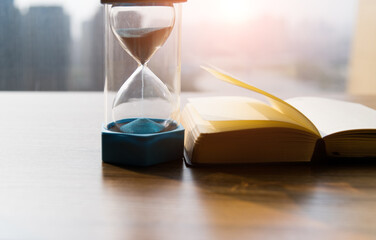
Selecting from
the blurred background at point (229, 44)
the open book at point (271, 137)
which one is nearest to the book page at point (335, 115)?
the open book at point (271, 137)

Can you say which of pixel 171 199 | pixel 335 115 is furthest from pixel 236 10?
pixel 171 199

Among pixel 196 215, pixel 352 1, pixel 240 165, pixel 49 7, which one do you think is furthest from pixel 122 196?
pixel 352 1

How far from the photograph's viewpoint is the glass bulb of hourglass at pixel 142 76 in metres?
0.71

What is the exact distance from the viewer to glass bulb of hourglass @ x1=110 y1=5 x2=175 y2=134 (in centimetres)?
71

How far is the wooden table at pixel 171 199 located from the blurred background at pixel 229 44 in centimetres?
261

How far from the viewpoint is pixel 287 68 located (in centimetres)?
357

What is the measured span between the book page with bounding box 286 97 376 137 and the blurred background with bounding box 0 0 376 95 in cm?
235

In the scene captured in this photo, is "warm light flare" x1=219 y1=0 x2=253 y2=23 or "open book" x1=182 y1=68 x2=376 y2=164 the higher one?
"warm light flare" x1=219 y1=0 x2=253 y2=23

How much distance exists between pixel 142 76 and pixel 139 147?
0.12 m

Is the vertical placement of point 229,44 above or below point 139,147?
above

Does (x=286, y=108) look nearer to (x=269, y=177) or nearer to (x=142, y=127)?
(x=269, y=177)

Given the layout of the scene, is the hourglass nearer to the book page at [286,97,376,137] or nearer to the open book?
the open book

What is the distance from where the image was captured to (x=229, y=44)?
3615 mm

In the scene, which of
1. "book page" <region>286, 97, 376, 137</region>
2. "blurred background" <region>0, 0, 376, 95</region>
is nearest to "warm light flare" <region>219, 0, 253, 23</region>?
"blurred background" <region>0, 0, 376, 95</region>
